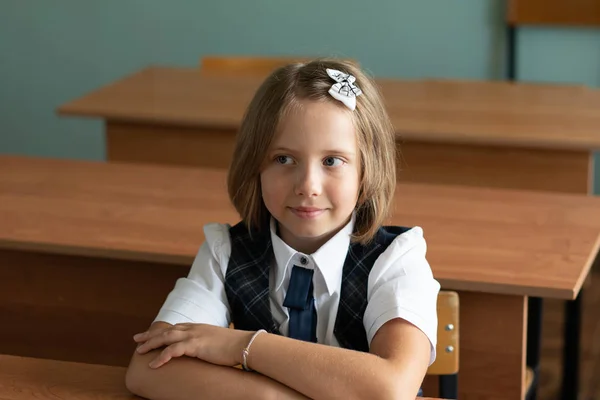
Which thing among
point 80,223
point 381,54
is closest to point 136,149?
point 80,223

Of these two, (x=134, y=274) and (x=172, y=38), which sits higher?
(x=172, y=38)

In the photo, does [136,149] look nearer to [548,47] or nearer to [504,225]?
[504,225]

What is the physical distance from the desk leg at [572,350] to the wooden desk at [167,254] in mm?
463

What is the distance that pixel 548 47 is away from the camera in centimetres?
461

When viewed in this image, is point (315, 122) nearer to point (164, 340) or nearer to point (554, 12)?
point (164, 340)

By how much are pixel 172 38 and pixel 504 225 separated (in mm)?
3126

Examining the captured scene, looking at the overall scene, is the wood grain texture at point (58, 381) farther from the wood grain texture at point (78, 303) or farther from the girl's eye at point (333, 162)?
the wood grain texture at point (78, 303)

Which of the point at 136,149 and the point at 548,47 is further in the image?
the point at 548,47

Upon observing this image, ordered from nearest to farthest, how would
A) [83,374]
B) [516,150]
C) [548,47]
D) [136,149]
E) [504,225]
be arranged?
[83,374] → [504,225] → [516,150] → [136,149] → [548,47]

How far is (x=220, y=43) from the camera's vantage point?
500 cm

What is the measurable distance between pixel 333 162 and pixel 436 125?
1533 millimetres

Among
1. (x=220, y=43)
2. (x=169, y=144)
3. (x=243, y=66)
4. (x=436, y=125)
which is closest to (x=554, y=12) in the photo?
(x=243, y=66)

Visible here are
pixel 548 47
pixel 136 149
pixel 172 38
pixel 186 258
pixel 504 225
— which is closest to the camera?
pixel 186 258

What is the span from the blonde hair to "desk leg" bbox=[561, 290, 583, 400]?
1190 millimetres
